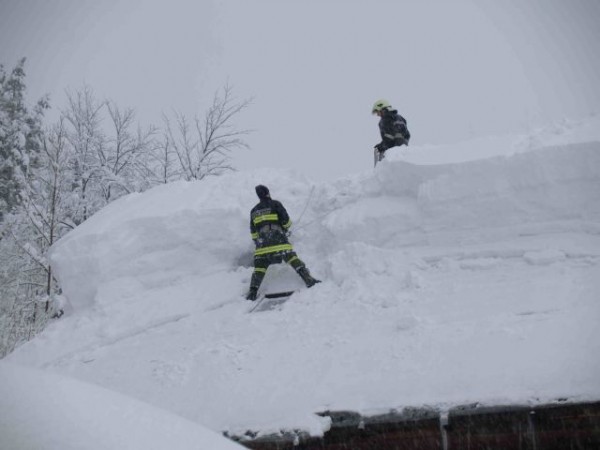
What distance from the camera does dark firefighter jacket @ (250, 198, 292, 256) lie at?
255 inches

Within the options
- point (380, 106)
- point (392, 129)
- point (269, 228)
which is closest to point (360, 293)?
point (269, 228)

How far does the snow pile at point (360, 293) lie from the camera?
3941mm

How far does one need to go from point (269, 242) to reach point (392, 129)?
12.6ft

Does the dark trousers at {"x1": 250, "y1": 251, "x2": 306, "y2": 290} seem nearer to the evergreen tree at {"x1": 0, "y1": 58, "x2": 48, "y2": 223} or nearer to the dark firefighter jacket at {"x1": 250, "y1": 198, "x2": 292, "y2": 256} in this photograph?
the dark firefighter jacket at {"x1": 250, "y1": 198, "x2": 292, "y2": 256}

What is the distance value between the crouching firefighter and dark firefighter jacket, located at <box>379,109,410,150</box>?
3.19 metres

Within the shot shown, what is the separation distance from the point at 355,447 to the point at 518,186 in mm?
4135

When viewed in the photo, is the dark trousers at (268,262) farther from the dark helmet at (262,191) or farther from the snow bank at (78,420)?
the snow bank at (78,420)

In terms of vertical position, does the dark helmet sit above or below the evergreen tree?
below

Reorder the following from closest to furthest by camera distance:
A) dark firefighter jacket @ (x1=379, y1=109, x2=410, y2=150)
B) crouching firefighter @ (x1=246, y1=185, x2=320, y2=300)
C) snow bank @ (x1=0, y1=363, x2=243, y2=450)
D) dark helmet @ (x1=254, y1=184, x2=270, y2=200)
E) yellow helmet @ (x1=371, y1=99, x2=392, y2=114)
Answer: snow bank @ (x1=0, y1=363, x2=243, y2=450), crouching firefighter @ (x1=246, y1=185, x2=320, y2=300), dark helmet @ (x1=254, y1=184, x2=270, y2=200), dark firefighter jacket @ (x1=379, y1=109, x2=410, y2=150), yellow helmet @ (x1=371, y1=99, x2=392, y2=114)

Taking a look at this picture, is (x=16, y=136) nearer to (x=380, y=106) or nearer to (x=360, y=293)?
(x=380, y=106)

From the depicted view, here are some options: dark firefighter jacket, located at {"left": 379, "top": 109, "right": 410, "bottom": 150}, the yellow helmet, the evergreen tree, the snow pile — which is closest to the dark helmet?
the snow pile

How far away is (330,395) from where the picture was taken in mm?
3967

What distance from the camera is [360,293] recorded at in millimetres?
5598

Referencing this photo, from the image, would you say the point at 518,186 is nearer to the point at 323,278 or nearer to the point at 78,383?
the point at 323,278
